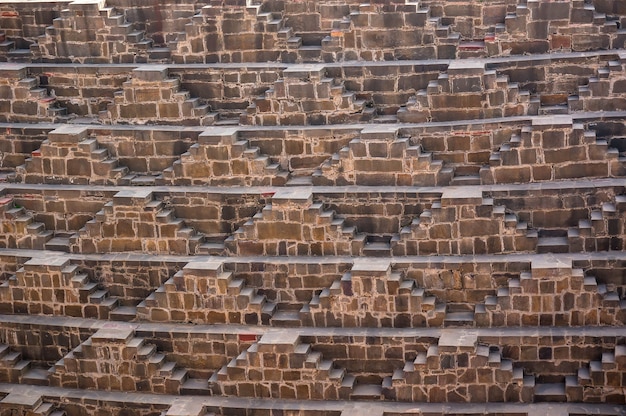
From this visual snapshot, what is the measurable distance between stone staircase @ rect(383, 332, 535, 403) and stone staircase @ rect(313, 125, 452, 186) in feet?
11.4

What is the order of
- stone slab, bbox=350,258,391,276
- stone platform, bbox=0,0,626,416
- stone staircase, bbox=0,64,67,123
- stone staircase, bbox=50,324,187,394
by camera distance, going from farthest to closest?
stone staircase, bbox=0,64,67,123 < stone staircase, bbox=50,324,187,394 < stone slab, bbox=350,258,391,276 < stone platform, bbox=0,0,626,416

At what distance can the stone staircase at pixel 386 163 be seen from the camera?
1048 inches

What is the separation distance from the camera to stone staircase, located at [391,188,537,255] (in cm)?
2575

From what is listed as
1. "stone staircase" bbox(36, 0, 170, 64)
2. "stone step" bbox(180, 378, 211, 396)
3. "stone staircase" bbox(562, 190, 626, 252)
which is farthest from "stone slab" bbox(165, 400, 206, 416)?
"stone staircase" bbox(36, 0, 170, 64)

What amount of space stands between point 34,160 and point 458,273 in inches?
389

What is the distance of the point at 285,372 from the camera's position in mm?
25688

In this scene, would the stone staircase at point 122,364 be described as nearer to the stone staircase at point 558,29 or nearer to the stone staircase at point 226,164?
the stone staircase at point 226,164

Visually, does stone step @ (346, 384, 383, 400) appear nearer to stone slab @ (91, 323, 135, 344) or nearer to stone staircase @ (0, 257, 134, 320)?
stone slab @ (91, 323, 135, 344)

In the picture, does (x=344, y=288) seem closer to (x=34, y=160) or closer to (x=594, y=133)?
(x=594, y=133)

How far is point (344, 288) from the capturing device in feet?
84.9

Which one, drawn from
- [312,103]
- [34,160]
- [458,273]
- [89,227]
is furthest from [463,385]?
[34,160]

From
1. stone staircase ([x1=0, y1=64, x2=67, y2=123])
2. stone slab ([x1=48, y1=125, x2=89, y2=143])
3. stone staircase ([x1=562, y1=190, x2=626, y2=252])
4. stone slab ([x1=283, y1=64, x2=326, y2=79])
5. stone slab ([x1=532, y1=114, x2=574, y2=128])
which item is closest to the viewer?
stone staircase ([x1=562, y1=190, x2=626, y2=252])

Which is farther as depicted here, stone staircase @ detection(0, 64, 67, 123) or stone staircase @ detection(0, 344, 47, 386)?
stone staircase @ detection(0, 64, 67, 123)

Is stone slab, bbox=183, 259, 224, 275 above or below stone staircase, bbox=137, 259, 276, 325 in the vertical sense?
above
